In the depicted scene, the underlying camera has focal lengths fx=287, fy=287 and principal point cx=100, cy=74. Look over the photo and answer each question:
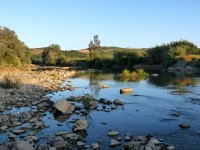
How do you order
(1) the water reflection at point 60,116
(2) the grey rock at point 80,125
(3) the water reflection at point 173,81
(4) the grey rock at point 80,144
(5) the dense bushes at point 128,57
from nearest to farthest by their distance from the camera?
(4) the grey rock at point 80,144, (2) the grey rock at point 80,125, (1) the water reflection at point 60,116, (3) the water reflection at point 173,81, (5) the dense bushes at point 128,57

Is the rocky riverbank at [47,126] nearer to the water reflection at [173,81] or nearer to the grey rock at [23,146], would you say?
the grey rock at [23,146]

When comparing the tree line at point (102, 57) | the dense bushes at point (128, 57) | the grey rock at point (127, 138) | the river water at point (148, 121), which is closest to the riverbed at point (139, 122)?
the river water at point (148, 121)

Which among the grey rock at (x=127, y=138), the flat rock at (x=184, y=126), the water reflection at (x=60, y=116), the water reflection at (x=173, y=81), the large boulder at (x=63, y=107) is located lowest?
the grey rock at (x=127, y=138)

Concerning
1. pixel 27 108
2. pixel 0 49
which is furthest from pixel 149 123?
pixel 0 49

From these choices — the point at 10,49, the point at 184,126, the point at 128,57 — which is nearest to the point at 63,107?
the point at 184,126

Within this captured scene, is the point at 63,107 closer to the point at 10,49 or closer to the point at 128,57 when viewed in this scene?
the point at 10,49

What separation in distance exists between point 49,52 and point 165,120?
9447cm

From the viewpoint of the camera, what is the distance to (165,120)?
17.5m

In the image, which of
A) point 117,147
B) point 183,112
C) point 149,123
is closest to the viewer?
point 117,147

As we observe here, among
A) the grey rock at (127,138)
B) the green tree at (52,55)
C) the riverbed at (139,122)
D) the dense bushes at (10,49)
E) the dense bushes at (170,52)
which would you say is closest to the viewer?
the grey rock at (127,138)

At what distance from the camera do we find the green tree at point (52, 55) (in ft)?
353

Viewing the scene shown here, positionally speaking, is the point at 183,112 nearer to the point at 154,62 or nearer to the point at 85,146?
the point at 85,146

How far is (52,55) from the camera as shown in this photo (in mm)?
107375

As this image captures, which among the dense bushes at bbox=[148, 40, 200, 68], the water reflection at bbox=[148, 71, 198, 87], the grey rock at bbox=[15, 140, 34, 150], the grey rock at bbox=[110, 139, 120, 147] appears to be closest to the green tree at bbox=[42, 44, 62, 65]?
the dense bushes at bbox=[148, 40, 200, 68]
